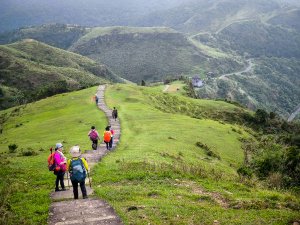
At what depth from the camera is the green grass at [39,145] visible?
628 inches

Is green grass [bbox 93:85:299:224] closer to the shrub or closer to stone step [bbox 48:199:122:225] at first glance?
stone step [bbox 48:199:122:225]

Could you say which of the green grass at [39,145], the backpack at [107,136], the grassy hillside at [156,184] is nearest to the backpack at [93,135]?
the backpack at [107,136]

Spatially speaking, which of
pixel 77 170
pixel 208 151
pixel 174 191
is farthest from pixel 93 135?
pixel 77 170

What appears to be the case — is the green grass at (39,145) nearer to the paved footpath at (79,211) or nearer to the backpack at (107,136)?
the paved footpath at (79,211)

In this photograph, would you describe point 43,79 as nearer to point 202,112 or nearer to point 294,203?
point 202,112

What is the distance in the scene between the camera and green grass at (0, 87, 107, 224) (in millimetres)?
15945

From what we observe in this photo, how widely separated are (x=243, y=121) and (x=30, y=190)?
226ft

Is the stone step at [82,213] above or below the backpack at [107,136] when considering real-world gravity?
below

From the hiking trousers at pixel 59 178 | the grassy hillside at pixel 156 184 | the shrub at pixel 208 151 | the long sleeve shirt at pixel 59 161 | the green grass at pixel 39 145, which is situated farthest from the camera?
the shrub at pixel 208 151

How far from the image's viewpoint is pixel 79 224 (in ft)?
44.8

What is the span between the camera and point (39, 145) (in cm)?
3528

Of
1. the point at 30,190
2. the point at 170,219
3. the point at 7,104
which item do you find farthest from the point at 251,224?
the point at 7,104

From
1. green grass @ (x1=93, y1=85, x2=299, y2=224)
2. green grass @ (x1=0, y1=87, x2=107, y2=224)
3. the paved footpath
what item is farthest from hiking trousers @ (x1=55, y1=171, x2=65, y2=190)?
green grass @ (x1=93, y1=85, x2=299, y2=224)

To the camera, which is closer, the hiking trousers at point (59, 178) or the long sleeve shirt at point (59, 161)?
the hiking trousers at point (59, 178)
